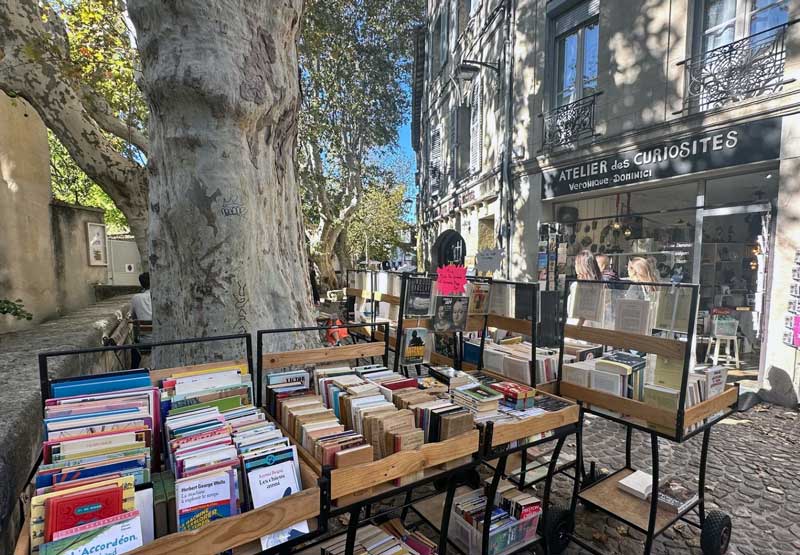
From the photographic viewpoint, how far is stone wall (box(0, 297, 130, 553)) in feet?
6.43

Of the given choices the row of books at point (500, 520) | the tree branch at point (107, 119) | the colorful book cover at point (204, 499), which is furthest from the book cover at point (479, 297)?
the tree branch at point (107, 119)

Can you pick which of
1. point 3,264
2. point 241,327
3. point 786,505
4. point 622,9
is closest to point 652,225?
point 622,9

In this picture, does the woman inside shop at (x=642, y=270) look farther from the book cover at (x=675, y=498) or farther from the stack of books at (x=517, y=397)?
the stack of books at (x=517, y=397)

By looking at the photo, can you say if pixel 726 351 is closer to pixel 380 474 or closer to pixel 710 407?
pixel 710 407

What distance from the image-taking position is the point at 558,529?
102 inches

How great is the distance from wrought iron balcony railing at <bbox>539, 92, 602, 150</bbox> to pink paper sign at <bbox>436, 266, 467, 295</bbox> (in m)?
5.74

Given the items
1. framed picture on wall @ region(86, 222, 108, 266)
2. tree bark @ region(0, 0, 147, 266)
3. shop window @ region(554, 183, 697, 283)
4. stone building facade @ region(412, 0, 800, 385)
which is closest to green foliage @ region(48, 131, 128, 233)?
framed picture on wall @ region(86, 222, 108, 266)

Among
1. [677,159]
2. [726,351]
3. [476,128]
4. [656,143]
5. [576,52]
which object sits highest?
[576,52]

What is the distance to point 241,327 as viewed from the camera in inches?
124

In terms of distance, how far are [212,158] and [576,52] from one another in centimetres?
748

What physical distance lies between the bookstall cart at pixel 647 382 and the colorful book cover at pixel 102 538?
2307 mm

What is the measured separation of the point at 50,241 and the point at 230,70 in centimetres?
535

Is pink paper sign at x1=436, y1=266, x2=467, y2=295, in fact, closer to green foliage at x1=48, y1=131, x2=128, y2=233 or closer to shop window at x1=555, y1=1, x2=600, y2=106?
shop window at x1=555, y1=1, x2=600, y2=106

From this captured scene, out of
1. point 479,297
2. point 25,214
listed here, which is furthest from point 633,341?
point 25,214
